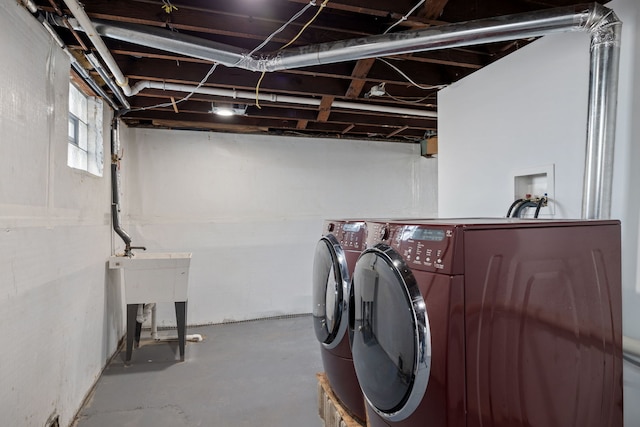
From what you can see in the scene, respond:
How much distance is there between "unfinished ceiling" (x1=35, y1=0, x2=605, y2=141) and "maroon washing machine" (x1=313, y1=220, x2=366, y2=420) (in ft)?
3.52

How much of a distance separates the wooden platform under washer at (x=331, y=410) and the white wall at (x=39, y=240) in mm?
1409

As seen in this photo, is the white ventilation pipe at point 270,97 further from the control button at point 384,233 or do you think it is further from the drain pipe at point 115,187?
the control button at point 384,233

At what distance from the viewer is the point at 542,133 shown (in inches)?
75.5

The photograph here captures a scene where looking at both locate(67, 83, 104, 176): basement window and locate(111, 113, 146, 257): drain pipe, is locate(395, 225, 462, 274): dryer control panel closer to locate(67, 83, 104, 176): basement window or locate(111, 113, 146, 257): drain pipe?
locate(67, 83, 104, 176): basement window

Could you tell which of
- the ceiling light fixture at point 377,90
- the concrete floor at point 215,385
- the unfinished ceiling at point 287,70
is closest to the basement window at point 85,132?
the unfinished ceiling at point 287,70

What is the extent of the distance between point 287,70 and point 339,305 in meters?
1.70

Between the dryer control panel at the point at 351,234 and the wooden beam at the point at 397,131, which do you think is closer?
the dryer control panel at the point at 351,234

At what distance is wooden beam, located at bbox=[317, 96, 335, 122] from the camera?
3025 millimetres

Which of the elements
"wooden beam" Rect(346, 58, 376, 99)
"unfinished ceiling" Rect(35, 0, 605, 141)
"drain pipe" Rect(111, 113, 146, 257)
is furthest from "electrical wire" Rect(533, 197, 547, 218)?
"drain pipe" Rect(111, 113, 146, 257)

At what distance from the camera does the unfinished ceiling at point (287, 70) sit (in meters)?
1.79

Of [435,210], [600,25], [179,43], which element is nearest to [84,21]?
[179,43]

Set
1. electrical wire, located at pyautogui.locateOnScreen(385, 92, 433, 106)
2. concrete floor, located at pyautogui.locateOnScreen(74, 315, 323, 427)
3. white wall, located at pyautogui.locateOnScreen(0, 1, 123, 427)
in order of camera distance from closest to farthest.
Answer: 1. white wall, located at pyautogui.locateOnScreen(0, 1, 123, 427)
2. concrete floor, located at pyautogui.locateOnScreen(74, 315, 323, 427)
3. electrical wire, located at pyautogui.locateOnScreen(385, 92, 433, 106)

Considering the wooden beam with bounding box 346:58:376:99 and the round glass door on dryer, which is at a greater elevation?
the wooden beam with bounding box 346:58:376:99

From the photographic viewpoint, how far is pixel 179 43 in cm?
179
